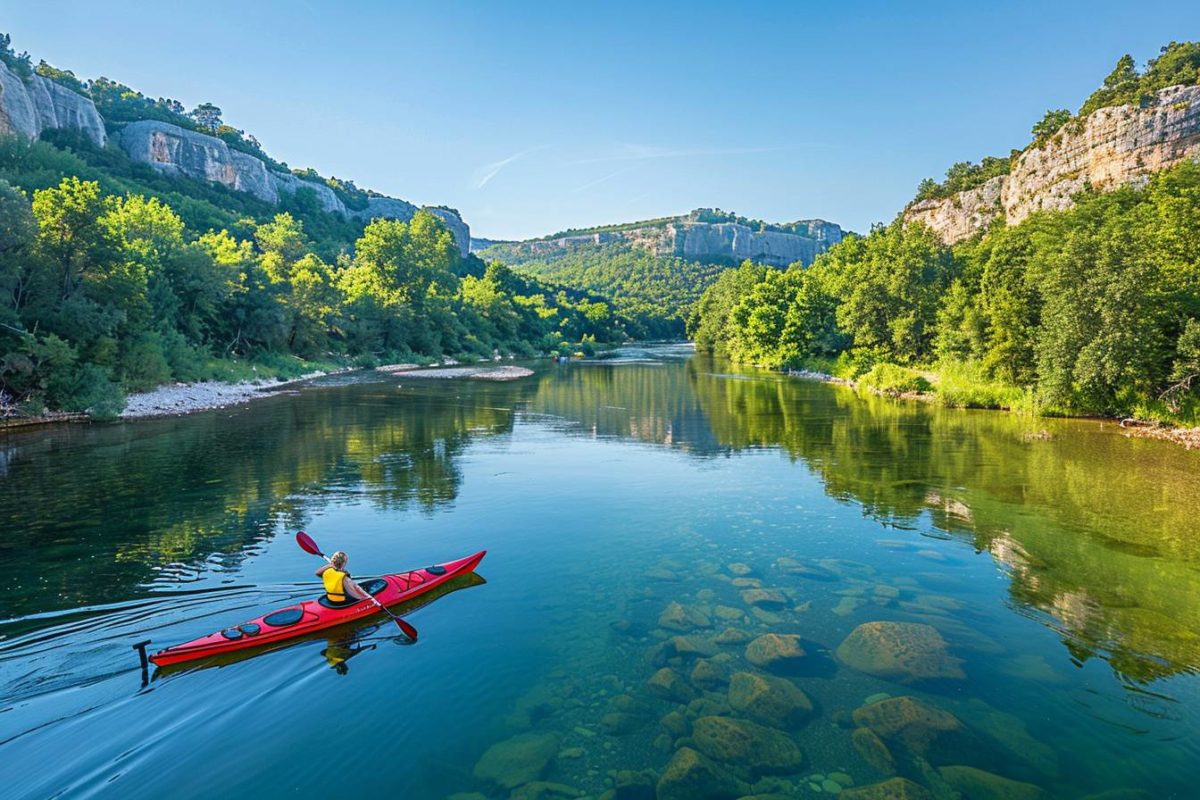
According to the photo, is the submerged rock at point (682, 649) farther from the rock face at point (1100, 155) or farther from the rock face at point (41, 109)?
the rock face at point (41, 109)

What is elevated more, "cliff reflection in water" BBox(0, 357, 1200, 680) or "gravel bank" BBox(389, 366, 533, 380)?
"gravel bank" BBox(389, 366, 533, 380)

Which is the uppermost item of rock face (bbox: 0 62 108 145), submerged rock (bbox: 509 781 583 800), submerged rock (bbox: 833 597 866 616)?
rock face (bbox: 0 62 108 145)

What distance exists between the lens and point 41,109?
305ft

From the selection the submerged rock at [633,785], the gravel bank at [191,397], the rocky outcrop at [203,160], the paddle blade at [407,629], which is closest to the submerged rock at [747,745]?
the submerged rock at [633,785]

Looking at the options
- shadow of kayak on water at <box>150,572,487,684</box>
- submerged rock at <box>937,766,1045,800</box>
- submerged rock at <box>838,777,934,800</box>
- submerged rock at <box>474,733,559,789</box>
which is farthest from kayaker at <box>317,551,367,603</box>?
submerged rock at <box>937,766,1045,800</box>

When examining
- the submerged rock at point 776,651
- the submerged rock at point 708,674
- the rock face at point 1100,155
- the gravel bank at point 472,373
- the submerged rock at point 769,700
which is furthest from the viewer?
the gravel bank at point 472,373

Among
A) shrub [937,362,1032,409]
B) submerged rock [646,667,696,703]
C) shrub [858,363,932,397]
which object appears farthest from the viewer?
shrub [858,363,932,397]

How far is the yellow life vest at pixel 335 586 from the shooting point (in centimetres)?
1089

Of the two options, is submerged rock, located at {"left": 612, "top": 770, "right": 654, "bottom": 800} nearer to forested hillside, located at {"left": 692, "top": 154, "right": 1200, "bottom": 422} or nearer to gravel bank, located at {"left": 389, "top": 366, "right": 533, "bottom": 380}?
forested hillside, located at {"left": 692, "top": 154, "right": 1200, "bottom": 422}

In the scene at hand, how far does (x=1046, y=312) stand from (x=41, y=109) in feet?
408

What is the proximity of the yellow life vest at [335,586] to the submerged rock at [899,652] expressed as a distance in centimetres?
814

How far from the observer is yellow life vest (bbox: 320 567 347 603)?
35.7ft

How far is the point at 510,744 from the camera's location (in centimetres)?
805

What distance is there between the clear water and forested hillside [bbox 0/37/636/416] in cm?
732
